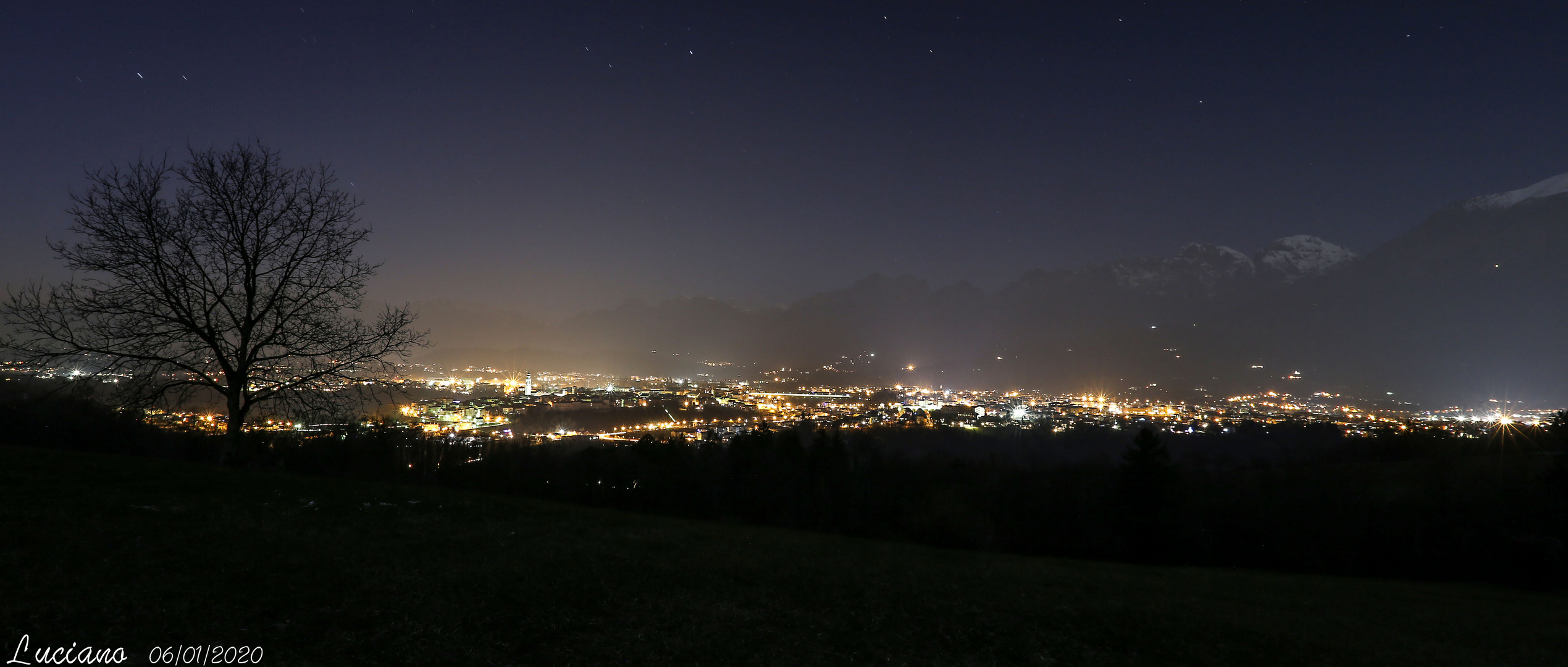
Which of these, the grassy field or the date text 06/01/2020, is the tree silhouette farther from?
the date text 06/01/2020

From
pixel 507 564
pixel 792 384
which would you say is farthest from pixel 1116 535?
pixel 792 384

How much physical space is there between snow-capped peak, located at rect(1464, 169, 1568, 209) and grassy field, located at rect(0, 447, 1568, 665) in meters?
257

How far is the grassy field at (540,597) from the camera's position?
5.68 meters

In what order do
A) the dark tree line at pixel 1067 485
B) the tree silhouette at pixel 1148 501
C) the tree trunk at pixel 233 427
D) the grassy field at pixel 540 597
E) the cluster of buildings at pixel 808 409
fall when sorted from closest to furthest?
the grassy field at pixel 540 597, the tree trunk at pixel 233 427, the dark tree line at pixel 1067 485, the tree silhouette at pixel 1148 501, the cluster of buildings at pixel 808 409

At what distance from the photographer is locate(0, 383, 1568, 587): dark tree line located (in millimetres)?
25109

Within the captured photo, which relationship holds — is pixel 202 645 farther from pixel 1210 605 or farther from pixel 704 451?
pixel 704 451

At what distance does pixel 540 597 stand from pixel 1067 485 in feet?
122

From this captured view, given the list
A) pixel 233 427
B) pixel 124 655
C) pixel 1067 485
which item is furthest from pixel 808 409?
pixel 124 655

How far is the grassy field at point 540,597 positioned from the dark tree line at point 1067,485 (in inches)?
519

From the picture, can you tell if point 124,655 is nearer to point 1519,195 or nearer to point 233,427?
point 233,427

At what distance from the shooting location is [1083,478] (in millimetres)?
38062

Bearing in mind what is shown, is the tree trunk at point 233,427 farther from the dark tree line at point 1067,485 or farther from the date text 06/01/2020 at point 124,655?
the date text 06/01/2020 at point 124,655

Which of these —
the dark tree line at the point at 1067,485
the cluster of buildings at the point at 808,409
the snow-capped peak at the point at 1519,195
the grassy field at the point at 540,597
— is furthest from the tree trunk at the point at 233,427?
the snow-capped peak at the point at 1519,195

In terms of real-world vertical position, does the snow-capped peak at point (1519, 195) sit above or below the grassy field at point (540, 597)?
above
